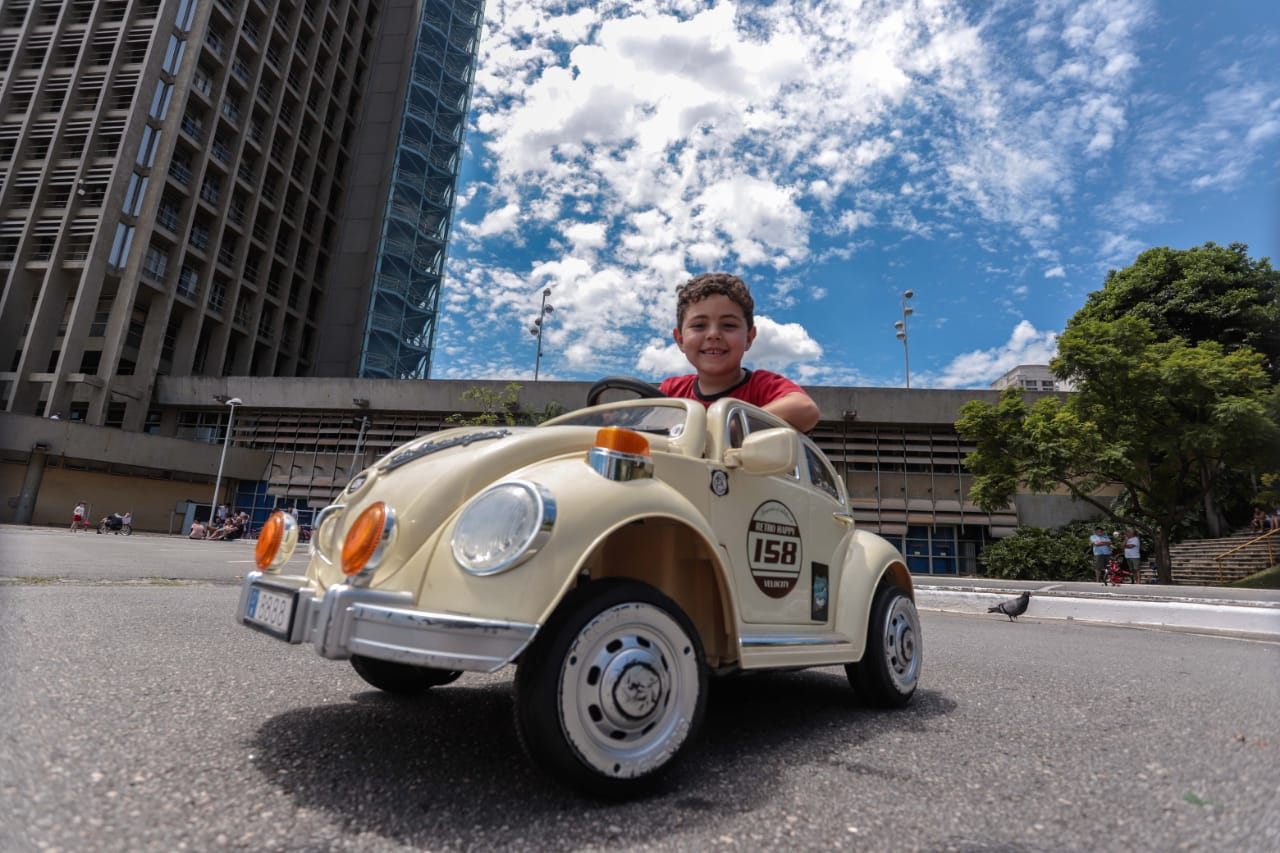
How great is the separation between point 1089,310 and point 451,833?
36.2m

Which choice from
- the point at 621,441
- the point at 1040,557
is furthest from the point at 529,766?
the point at 1040,557

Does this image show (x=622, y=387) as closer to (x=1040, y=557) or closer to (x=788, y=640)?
(x=788, y=640)

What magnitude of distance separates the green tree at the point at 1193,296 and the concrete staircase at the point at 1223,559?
7208 mm

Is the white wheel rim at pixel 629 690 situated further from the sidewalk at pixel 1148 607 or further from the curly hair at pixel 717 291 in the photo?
the sidewalk at pixel 1148 607

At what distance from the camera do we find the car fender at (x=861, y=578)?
9.82 ft

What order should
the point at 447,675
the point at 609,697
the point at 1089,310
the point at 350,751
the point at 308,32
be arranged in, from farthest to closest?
the point at 308,32 < the point at 1089,310 < the point at 447,675 < the point at 350,751 < the point at 609,697

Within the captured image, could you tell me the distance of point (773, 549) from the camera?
2.66 metres

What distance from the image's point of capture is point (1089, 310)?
30297 millimetres

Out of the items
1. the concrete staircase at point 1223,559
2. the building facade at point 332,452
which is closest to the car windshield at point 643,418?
the concrete staircase at point 1223,559

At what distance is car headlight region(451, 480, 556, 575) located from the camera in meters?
1.76

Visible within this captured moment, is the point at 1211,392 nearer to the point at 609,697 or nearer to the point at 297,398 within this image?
the point at 609,697

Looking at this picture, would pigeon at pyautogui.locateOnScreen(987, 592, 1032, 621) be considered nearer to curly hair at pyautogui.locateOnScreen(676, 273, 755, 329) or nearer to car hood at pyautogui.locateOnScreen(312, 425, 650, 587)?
curly hair at pyautogui.locateOnScreen(676, 273, 755, 329)

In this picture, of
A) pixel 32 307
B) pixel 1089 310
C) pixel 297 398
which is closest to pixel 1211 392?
pixel 1089 310

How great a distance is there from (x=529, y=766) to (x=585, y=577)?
607mm
